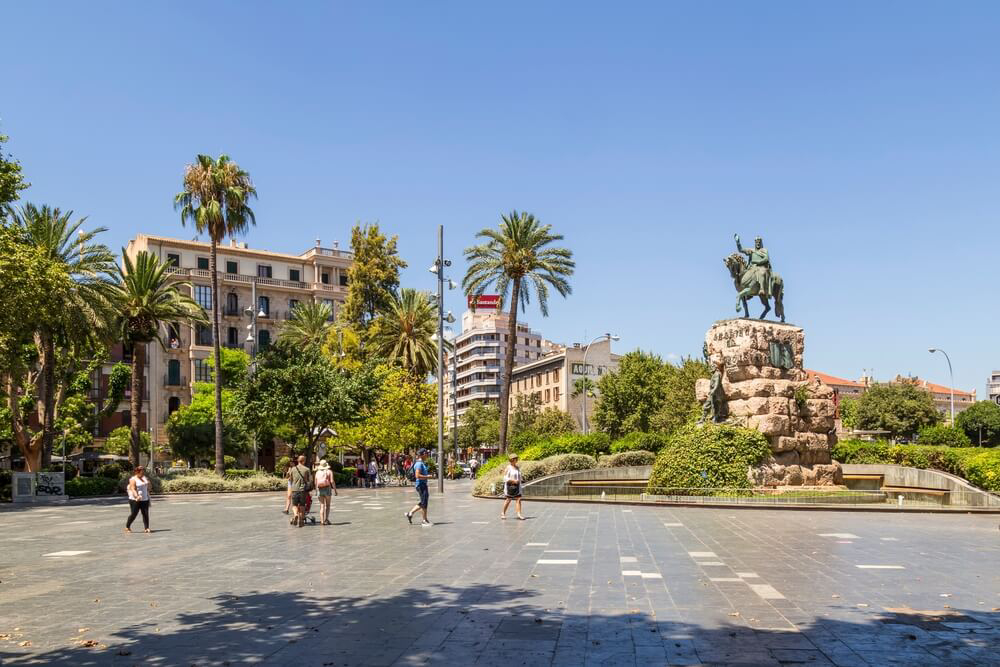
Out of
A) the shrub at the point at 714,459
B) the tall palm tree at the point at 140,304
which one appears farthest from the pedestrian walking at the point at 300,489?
the tall palm tree at the point at 140,304

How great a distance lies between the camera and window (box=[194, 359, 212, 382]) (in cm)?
7131

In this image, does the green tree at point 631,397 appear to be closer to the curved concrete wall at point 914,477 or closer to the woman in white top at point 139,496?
the curved concrete wall at point 914,477

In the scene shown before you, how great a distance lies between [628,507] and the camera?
24.6m

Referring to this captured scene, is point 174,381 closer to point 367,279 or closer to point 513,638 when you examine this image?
point 367,279

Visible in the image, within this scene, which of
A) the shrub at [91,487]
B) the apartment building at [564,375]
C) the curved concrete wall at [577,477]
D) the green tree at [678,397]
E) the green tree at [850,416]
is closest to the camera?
the curved concrete wall at [577,477]

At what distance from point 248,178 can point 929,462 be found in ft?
105

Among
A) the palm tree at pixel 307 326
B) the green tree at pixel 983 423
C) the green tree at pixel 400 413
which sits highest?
the palm tree at pixel 307 326

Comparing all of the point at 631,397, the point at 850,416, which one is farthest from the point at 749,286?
the point at 850,416

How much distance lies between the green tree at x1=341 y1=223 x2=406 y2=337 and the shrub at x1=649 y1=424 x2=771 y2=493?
3344 centimetres

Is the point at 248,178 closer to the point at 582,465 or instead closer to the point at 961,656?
the point at 582,465

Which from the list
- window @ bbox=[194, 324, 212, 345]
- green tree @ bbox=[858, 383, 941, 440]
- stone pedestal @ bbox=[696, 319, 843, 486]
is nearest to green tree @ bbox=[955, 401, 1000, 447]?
green tree @ bbox=[858, 383, 941, 440]

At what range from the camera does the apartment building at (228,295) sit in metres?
70.4

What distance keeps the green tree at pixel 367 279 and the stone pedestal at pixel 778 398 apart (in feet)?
106

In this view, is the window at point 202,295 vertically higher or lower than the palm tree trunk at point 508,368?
higher
